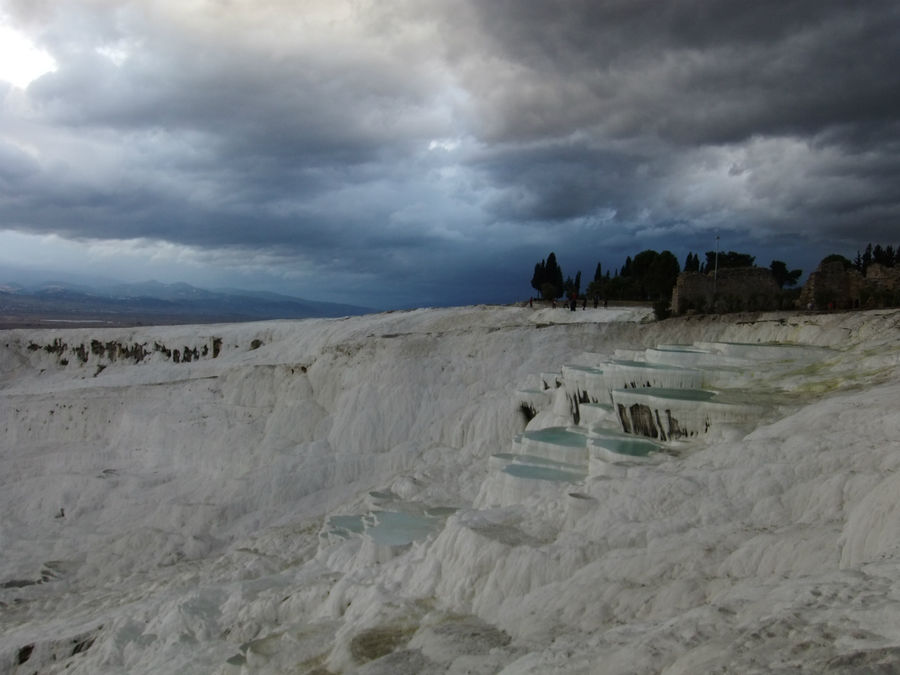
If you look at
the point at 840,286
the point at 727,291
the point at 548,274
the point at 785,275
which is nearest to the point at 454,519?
the point at 840,286

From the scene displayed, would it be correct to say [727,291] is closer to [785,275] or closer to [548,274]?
[785,275]

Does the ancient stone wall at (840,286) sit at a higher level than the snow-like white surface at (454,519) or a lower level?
higher

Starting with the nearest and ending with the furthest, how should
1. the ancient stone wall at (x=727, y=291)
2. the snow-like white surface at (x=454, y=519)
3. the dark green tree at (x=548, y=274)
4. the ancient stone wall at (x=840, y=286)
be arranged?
the snow-like white surface at (x=454, y=519), the ancient stone wall at (x=840, y=286), the ancient stone wall at (x=727, y=291), the dark green tree at (x=548, y=274)

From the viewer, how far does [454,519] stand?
9.34 meters

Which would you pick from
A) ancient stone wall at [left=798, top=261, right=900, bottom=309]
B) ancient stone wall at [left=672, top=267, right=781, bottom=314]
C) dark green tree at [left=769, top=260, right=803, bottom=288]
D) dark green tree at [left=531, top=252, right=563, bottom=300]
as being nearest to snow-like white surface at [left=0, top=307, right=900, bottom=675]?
ancient stone wall at [left=672, top=267, right=781, bottom=314]

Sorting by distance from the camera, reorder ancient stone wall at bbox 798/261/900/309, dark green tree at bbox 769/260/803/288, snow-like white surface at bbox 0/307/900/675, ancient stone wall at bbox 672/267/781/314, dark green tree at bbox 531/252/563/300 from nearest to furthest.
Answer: snow-like white surface at bbox 0/307/900/675 < ancient stone wall at bbox 798/261/900/309 < ancient stone wall at bbox 672/267/781/314 < dark green tree at bbox 769/260/803/288 < dark green tree at bbox 531/252/563/300

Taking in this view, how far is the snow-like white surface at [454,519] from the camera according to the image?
6.02 m

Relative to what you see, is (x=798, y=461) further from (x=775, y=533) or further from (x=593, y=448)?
(x=593, y=448)

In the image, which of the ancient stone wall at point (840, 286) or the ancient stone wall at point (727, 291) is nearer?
the ancient stone wall at point (840, 286)

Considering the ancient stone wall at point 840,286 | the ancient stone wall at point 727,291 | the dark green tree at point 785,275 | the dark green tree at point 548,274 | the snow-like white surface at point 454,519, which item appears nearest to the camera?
the snow-like white surface at point 454,519

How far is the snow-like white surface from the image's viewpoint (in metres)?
6.02

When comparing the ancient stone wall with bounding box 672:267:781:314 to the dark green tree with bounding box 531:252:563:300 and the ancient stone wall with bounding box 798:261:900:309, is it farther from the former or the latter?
the dark green tree with bounding box 531:252:563:300

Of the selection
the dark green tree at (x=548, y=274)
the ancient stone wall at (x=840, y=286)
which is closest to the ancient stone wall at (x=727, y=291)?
the ancient stone wall at (x=840, y=286)

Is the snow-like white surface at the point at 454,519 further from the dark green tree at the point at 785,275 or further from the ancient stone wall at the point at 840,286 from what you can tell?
the dark green tree at the point at 785,275
